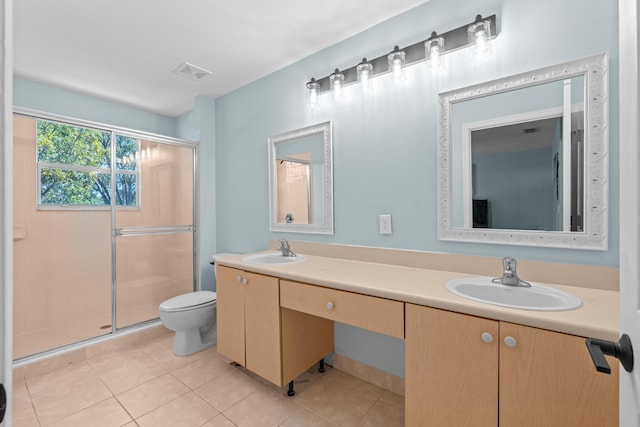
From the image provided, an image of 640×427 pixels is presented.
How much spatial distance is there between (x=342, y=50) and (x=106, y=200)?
2.31 meters

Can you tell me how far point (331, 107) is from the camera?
2.01 meters

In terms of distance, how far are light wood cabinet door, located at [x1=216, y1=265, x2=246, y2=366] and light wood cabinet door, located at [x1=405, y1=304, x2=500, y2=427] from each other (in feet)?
3.63

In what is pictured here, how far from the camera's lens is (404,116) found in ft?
5.51

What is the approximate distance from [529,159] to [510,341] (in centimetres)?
87

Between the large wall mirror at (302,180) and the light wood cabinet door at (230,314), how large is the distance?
0.60 m

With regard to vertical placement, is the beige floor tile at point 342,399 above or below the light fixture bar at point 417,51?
below

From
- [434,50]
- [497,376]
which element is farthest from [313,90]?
[497,376]

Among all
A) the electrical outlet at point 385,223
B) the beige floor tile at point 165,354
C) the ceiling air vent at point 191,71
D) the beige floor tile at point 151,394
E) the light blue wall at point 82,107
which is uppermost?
the ceiling air vent at point 191,71

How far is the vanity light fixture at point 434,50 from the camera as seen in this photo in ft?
4.86

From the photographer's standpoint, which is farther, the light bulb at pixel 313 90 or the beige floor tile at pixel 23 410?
the light bulb at pixel 313 90

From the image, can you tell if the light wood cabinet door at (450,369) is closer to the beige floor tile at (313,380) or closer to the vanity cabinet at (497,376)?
the vanity cabinet at (497,376)

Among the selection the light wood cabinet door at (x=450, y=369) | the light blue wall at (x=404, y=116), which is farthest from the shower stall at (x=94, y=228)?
the light wood cabinet door at (x=450, y=369)

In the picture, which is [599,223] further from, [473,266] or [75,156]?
[75,156]

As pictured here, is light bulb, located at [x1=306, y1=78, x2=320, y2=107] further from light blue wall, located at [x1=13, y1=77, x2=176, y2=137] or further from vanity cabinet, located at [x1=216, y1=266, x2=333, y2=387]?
light blue wall, located at [x1=13, y1=77, x2=176, y2=137]
